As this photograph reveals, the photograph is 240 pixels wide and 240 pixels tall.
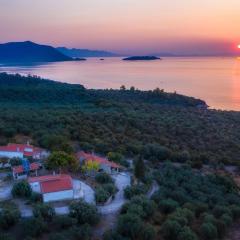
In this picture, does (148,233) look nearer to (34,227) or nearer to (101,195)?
(101,195)

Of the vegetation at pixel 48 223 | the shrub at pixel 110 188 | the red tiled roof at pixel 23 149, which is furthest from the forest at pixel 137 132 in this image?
the vegetation at pixel 48 223

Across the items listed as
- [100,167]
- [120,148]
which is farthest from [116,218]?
[120,148]

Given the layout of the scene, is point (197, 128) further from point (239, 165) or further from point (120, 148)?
point (120, 148)

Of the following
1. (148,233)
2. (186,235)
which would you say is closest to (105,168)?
(148,233)

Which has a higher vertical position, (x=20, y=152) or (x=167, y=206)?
(x=20, y=152)

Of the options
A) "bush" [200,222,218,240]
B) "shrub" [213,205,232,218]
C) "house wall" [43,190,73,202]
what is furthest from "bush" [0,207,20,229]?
"shrub" [213,205,232,218]
